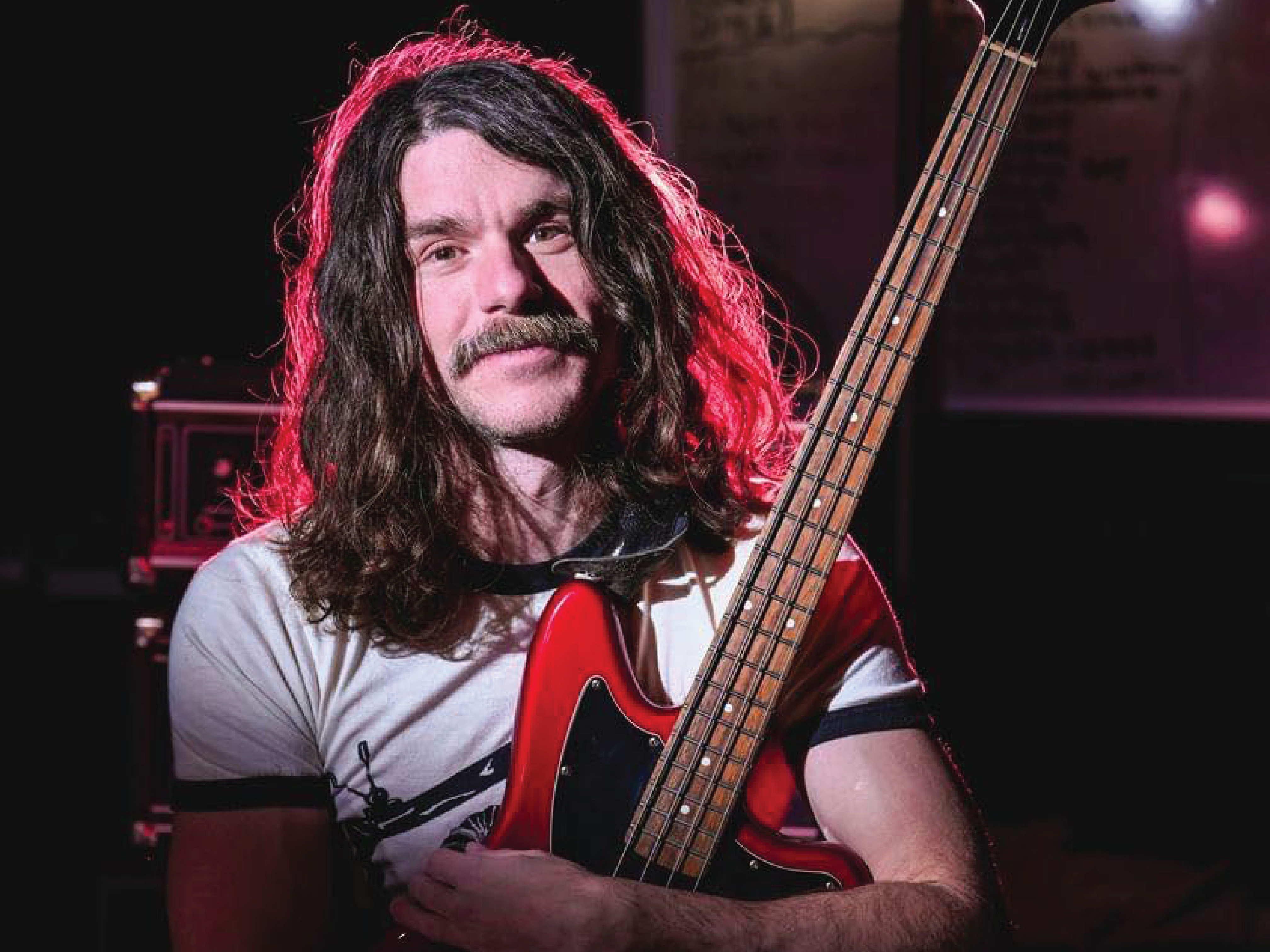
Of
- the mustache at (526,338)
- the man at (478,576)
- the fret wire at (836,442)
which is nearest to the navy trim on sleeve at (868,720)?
the man at (478,576)

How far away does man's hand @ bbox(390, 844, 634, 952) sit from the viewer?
1197 mm

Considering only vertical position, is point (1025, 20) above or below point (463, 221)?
above

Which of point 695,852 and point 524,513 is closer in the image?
point 695,852

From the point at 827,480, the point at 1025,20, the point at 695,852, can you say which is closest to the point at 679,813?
the point at 695,852

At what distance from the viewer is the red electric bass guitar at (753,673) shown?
1.27 m

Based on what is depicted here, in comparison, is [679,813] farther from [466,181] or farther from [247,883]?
[466,181]

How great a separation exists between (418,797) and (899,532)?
1.94 meters

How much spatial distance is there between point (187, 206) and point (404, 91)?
1741 millimetres

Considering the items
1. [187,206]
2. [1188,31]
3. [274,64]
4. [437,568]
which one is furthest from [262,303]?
[1188,31]

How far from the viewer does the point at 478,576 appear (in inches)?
58.6

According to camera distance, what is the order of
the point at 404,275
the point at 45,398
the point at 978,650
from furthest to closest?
the point at 978,650, the point at 45,398, the point at 404,275

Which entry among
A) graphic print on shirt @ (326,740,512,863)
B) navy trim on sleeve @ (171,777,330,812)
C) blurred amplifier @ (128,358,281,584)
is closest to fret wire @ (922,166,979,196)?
graphic print on shirt @ (326,740,512,863)

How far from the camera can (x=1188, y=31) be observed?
3.37m

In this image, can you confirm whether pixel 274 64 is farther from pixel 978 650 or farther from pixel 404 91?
pixel 978 650
